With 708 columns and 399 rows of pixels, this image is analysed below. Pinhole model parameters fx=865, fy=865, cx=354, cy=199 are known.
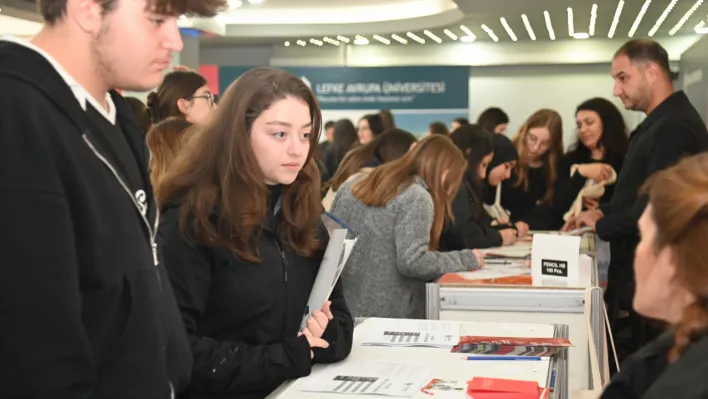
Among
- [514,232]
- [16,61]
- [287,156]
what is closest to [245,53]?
[514,232]

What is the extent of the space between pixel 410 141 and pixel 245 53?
964 centimetres

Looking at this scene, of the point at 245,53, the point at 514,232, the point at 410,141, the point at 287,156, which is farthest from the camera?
the point at 245,53

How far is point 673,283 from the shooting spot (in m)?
1.38

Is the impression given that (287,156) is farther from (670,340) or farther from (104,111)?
(670,340)

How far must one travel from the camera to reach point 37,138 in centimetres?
112

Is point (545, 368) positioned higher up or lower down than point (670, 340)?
lower down

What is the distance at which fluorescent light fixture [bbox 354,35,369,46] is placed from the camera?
11.9 metres

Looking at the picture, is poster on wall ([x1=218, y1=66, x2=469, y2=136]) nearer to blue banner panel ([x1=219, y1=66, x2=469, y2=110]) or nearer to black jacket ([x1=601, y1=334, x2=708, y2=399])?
blue banner panel ([x1=219, y1=66, x2=469, y2=110])

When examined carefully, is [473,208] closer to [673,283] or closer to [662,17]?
[673,283]

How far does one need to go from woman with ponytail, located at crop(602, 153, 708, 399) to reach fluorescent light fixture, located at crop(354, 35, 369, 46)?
10.6 m

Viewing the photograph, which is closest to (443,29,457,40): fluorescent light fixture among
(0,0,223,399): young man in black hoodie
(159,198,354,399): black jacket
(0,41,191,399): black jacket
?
(159,198,354,399): black jacket

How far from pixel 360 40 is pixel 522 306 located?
A: 9323 millimetres

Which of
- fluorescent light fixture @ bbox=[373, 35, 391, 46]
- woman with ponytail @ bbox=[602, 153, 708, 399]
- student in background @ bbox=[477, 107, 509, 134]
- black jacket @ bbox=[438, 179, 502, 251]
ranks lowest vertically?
black jacket @ bbox=[438, 179, 502, 251]

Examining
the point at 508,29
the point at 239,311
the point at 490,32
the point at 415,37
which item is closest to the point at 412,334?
the point at 239,311
